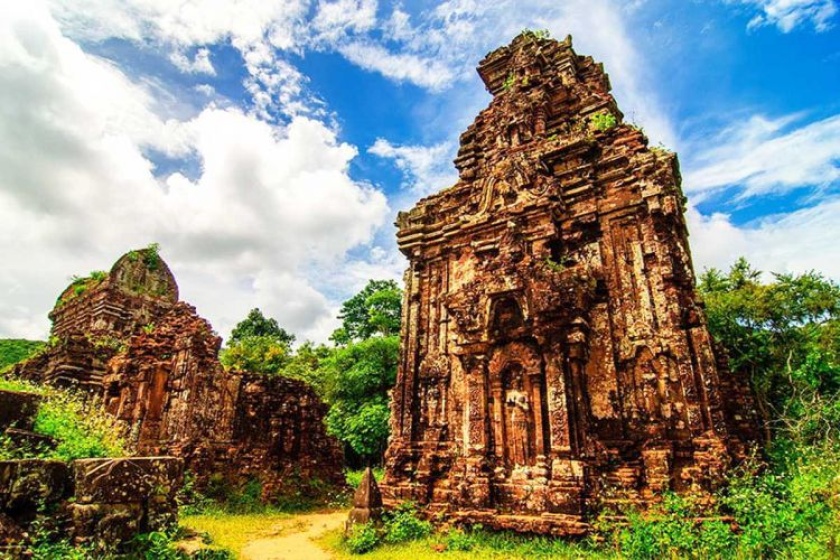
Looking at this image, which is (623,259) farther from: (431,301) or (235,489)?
(235,489)

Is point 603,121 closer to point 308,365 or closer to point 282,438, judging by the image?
point 282,438

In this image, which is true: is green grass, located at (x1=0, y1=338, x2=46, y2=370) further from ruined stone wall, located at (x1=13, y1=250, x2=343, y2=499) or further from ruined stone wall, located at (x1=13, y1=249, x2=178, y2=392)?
ruined stone wall, located at (x1=13, y1=250, x2=343, y2=499)

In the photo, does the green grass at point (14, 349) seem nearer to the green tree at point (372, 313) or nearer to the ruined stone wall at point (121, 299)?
the ruined stone wall at point (121, 299)

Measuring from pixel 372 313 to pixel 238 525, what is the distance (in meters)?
19.1

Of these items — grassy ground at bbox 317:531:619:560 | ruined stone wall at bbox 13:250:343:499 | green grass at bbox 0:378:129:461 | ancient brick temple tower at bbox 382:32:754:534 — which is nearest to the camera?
green grass at bbox 0:378:129:461

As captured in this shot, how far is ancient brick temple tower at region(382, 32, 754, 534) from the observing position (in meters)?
7.33

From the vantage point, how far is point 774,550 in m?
5.44

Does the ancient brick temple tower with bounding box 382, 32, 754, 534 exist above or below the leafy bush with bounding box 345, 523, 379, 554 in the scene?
above

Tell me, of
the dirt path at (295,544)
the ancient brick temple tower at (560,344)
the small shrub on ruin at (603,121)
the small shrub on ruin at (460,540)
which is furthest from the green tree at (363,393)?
the small shrub on ruin at (603,121)

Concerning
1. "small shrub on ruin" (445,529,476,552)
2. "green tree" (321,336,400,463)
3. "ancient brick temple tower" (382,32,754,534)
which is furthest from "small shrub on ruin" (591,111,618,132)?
"green tree" (321,336,400,463)

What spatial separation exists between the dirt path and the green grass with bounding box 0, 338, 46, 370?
2583 centimetres

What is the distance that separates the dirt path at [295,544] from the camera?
7.72 metres

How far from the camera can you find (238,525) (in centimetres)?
1014

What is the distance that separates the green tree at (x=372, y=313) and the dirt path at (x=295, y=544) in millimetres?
17027
